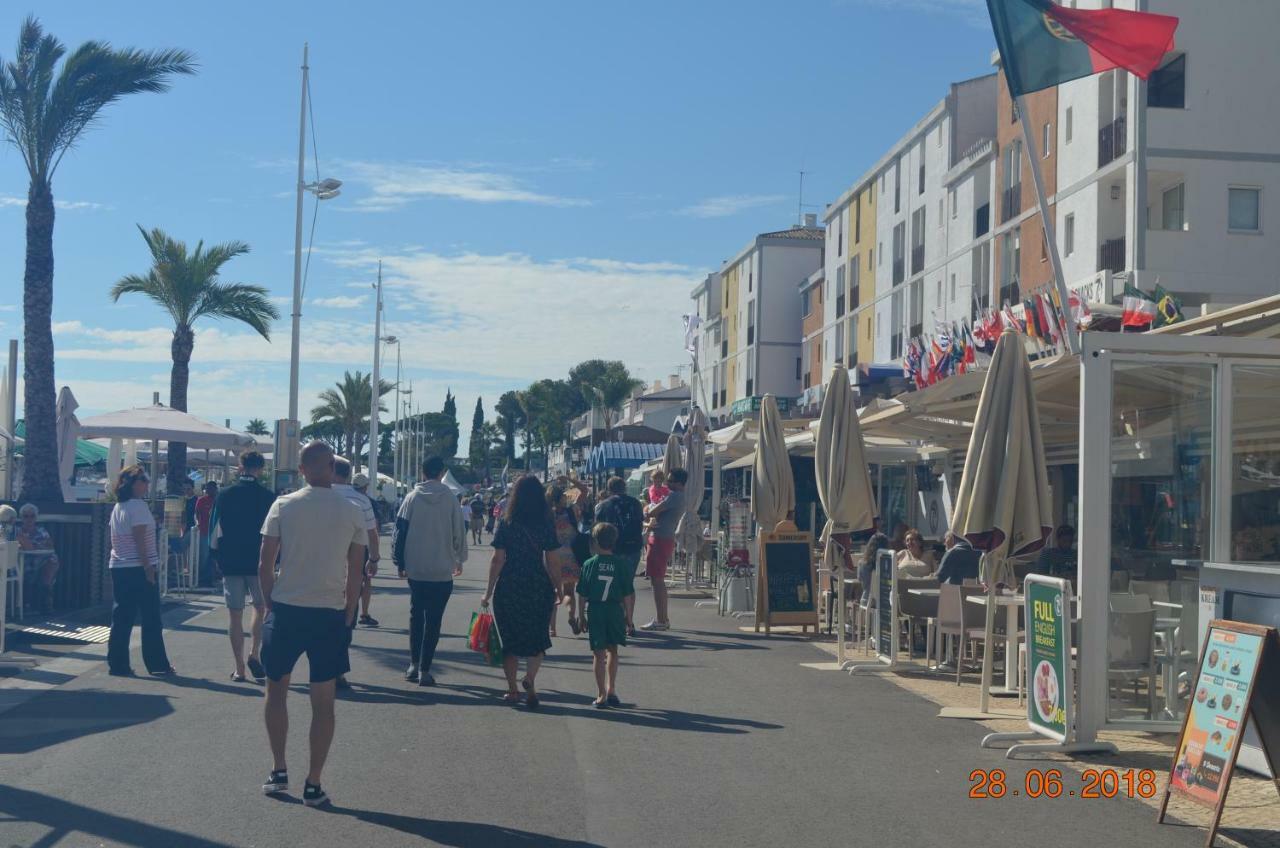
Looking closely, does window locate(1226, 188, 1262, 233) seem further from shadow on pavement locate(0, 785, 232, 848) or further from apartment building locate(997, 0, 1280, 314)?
shadow on pavement locate(0, 785, 232, 848)

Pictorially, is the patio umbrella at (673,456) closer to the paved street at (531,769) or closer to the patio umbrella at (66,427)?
the patio umbrella at (66,427)

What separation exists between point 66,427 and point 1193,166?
23.5 m

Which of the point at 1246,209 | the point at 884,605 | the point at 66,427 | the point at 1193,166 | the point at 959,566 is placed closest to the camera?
the point at 959,566

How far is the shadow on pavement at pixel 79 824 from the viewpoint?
6.05 m

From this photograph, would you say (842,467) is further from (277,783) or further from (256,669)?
(277,783)

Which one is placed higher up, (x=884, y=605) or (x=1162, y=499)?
(x=1162, y=499)

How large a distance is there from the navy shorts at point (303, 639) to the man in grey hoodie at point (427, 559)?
3.95 meters

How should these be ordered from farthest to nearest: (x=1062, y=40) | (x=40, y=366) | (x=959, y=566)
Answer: (x=40, y=366), (x=959, y=566), (x=1062, y=40)

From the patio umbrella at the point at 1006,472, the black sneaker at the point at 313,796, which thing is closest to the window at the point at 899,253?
the patio umbrella at the point at 1006,472

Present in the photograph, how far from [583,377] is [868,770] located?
99.1 metres

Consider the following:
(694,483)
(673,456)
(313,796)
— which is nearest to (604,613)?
(313,796)

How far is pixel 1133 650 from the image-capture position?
890 centimetres

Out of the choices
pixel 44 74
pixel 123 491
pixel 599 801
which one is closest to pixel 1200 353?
pixel 599 801

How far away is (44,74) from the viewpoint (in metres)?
22.8
